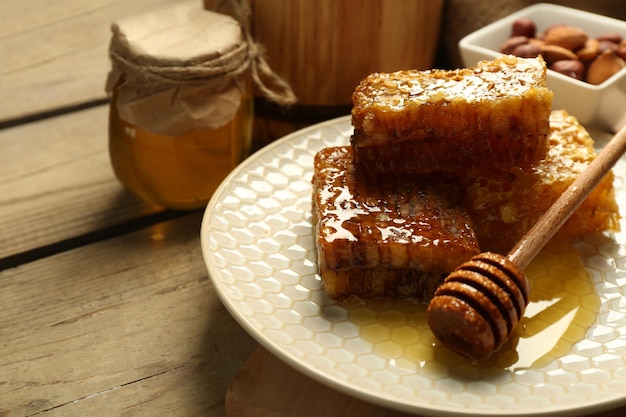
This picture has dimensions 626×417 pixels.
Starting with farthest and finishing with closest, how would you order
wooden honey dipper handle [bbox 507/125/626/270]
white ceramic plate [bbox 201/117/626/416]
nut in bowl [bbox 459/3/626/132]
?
nut in bowl [bbox 459/3/626/132], wooden honey dipper handle [bbox 507/125/626/270], white ceramic plate [bbox 201/117/626/416]

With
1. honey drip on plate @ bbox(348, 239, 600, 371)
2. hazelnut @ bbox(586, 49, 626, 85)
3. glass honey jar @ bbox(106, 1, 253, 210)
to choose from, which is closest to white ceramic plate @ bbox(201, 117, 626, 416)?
honey drip on plate @ bbox(348, 239, 600, 371)

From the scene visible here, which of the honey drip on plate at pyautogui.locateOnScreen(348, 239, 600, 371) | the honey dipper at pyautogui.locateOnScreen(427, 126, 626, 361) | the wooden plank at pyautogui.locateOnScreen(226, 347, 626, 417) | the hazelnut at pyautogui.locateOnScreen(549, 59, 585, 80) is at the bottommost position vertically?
the wooden plank at pyautogui.locateOnScreen(226, 347, 626, 417)

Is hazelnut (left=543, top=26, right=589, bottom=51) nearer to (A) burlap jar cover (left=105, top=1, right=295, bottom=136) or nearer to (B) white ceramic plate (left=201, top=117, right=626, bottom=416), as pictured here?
(B) white ceramic plate (left=201, top=117, right=626, bottom=416)

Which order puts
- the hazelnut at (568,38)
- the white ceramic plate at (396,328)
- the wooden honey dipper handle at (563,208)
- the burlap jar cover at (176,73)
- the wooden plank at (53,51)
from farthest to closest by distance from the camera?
the wooden plank at (53,51)
the hazelnut at (568,38)
the burlap jar cover at (176,73)
the wooden honey dipper handle at (563,208)
the white ceramic plate at (396,328)

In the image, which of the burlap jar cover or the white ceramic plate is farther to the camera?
the burlap jar cover

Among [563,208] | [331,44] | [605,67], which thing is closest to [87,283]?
[331,44]

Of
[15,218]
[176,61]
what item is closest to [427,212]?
[176,61]

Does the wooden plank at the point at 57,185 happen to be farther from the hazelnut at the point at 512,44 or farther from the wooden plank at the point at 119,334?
the hazelnut at the point at 512,44

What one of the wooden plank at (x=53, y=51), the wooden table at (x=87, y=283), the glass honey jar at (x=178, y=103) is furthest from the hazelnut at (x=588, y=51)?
the wooden plank at (x=53, y=51)
